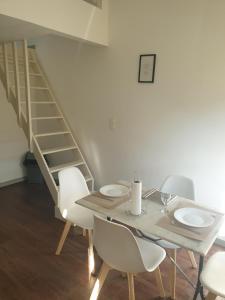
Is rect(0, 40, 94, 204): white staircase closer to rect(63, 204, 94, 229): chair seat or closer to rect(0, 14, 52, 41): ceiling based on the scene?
rect(0, 14, 52, 41): ceiling

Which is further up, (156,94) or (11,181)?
(156,94)

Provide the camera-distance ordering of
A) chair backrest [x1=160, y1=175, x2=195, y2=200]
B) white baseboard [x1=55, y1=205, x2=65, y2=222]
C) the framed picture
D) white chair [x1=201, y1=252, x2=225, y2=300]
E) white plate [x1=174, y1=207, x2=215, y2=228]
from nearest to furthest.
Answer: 1. white chair [x1=201, y1=252, x2=225, y2=300]
2. white plate [x1=174, y1=207, x2=215, y2=228]
3. chair backrest [x1=160, y1=175, x2=195, y2=200]
4. the framed picture
5. white baseboard [x1=55, y1=205, x2=65, y2=222]

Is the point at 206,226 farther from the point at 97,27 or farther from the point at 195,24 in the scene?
the point at 97,27

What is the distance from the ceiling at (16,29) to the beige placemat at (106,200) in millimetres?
1611

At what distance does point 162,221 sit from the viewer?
1566 millimetres

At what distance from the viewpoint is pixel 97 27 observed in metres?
2.75

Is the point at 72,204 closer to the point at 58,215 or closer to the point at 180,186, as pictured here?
the point at 58,215

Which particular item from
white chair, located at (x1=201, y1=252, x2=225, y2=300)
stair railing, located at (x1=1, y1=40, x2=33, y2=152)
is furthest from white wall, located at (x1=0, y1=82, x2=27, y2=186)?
white chair, located at (x1=201, y1=252, x2=225, y2=300)

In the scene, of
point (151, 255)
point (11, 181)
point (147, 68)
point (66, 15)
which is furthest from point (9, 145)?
point (151, 255)

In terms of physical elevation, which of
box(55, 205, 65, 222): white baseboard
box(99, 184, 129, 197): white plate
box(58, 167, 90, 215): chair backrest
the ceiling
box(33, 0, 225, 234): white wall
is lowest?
box(55, 205, 65, 222): white baseboard

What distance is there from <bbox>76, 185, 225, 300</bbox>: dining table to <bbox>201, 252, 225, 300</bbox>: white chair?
72 millimetres

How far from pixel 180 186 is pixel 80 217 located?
94 cm

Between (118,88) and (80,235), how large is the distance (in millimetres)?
1767

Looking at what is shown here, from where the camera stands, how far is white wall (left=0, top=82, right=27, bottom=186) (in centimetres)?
396
